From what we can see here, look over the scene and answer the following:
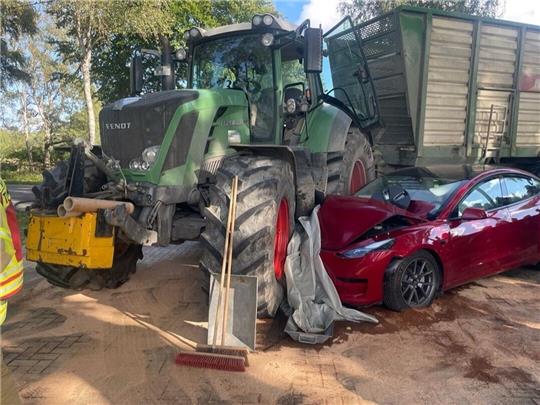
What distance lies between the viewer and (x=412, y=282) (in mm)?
4762

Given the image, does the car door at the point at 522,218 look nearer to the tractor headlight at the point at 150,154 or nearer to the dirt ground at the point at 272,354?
the dirt ground at the point at 272,354

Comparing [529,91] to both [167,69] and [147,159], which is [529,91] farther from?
[147,159]

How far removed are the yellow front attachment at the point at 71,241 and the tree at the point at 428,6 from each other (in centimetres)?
1514

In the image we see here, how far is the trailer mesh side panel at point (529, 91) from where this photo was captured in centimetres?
828

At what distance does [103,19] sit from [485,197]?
1297 cm

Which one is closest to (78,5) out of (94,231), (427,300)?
(94,231)

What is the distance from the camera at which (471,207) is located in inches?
207

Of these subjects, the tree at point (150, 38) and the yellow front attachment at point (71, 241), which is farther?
the tree at point (150, 38)

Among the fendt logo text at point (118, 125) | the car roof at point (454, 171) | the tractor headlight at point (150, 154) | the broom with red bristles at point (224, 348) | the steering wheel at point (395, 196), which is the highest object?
the fendt logo text at point (118, 125)

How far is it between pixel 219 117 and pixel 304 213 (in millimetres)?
1368

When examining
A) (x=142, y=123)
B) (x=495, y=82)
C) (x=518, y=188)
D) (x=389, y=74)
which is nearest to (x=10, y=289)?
(x=142, y=123)

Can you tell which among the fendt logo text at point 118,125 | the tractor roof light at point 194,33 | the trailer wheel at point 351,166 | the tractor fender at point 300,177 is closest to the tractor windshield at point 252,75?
the tractor roof light at point 194,33

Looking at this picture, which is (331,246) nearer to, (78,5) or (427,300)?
(427,300)

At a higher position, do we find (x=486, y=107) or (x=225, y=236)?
(x=486, y=107)
